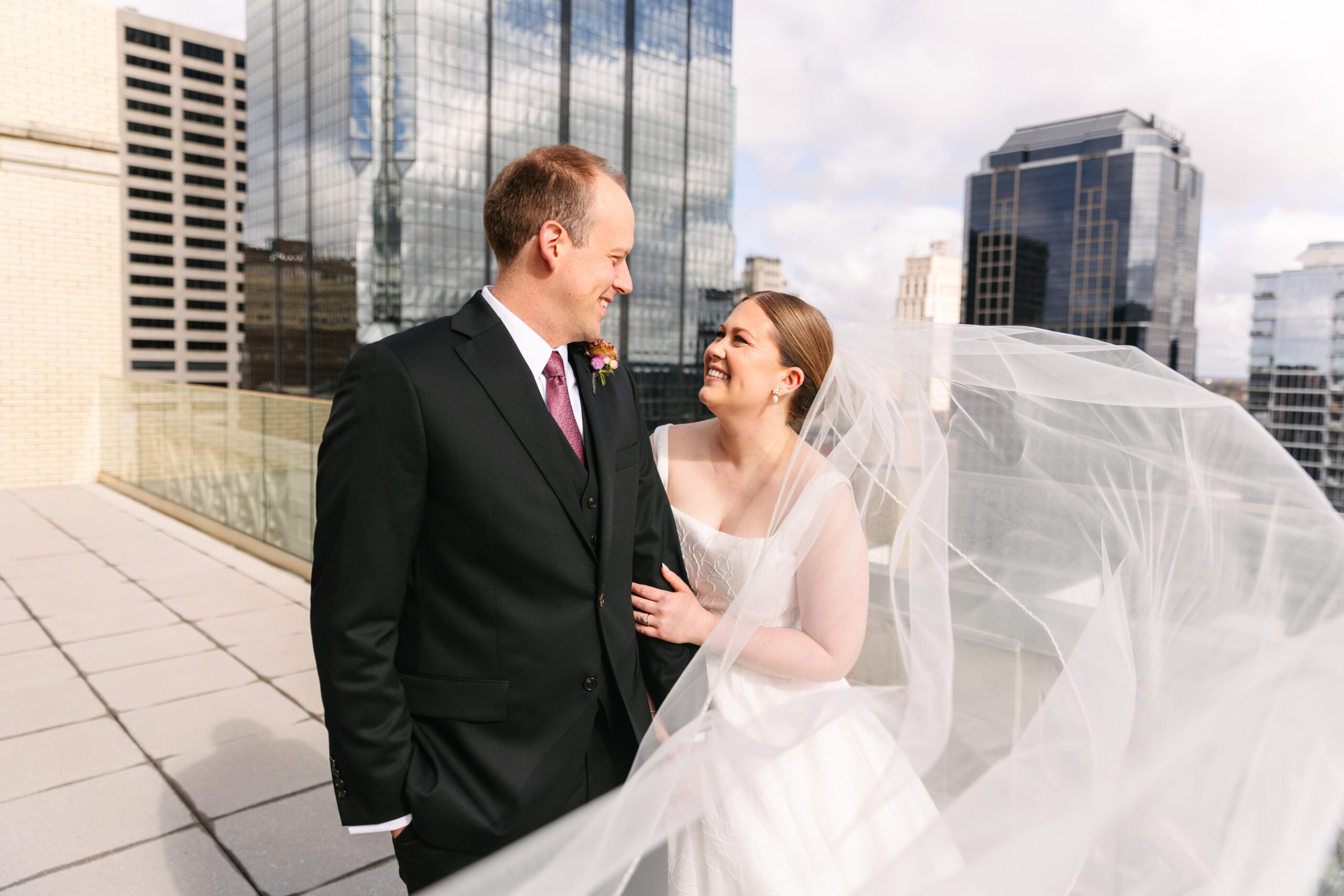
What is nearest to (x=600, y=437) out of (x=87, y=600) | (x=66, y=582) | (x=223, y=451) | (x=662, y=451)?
(x=662, y=451)

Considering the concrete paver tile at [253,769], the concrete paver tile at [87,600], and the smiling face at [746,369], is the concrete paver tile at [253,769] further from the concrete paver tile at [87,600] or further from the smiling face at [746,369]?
the concrete paver tile at [87,600]

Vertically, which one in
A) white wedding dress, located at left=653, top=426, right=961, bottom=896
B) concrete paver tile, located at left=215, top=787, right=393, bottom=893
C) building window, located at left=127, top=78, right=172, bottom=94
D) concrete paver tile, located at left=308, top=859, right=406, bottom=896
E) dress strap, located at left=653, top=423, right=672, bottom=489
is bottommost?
concrete paver tile, located at left=308, top=859, right=406, bottom=896

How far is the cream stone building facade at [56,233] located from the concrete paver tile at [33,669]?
656cm

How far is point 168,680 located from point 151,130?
4158 inches

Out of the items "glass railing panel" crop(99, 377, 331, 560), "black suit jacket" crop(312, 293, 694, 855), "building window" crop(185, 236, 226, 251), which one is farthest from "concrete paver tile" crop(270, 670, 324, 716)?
"building window" crop(185, 236, 226, 251)

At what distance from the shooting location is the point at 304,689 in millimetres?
3820

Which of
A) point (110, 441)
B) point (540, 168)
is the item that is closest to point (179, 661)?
point (540, 168)

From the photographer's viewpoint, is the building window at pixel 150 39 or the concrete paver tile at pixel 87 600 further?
the building window at pixel 150 39

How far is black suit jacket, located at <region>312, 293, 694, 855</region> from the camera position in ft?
4.45

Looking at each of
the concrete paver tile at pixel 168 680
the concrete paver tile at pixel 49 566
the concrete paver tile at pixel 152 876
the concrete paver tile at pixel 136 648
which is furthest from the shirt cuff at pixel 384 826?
the concrete paver tile at pixel 49 566

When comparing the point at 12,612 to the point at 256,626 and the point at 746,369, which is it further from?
the point at 746,369

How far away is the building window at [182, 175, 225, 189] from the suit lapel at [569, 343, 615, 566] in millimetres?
107911

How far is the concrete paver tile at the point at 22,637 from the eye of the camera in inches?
169

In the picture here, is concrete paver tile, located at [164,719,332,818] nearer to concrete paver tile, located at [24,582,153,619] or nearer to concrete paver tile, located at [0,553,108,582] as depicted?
concrete paver tile, located at [24,582,153,619]
